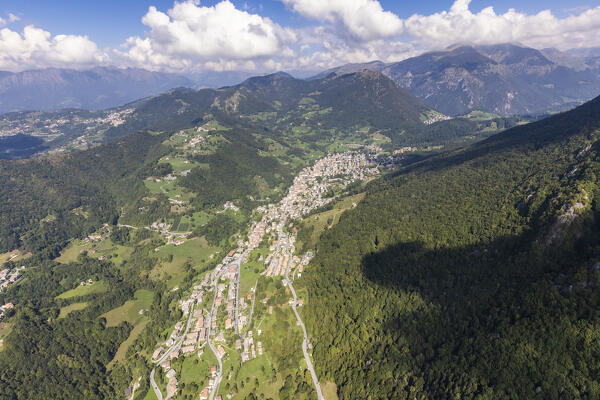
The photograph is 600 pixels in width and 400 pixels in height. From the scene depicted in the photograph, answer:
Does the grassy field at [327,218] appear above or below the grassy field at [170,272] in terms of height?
above

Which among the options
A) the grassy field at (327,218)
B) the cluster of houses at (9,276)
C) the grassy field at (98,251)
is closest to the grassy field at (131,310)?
the grassy field at (98,251)

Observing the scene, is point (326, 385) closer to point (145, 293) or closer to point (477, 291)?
point (477, 291)

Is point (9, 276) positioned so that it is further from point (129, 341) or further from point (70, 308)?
point (129, 341)

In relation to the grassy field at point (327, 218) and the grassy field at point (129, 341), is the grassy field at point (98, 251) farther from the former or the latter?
the grassy field at point (327, 218)

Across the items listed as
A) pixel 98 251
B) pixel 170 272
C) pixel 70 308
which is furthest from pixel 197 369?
pixel 98 251

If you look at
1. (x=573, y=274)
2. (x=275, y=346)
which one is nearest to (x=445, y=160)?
(x=573, y=274)

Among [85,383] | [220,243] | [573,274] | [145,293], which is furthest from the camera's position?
[220,243]
